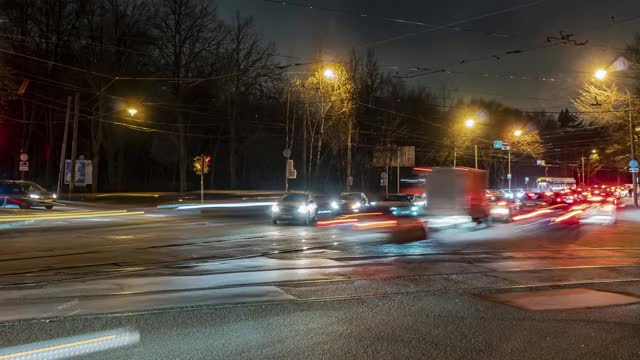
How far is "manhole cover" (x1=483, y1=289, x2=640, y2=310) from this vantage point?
8.40m

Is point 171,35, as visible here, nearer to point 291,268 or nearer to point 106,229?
point 106,229

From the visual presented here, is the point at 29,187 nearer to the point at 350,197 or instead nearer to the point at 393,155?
the point at 350,197

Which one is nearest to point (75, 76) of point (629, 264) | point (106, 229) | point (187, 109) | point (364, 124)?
point (187, 109)

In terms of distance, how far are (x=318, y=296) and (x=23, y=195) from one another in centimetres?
2805

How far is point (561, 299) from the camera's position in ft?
29.1

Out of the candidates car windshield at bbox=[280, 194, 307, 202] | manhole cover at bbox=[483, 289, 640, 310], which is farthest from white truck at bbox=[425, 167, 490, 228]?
manhole cover at bbox=[483, 289, 640, 310]

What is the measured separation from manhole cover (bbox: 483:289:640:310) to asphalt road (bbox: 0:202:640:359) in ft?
0.27

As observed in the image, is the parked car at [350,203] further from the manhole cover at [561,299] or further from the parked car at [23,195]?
the manhole cover at [561,299]

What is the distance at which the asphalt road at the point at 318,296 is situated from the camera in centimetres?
628

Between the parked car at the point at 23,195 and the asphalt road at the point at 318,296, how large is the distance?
15.8 meters

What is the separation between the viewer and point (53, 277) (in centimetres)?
1062

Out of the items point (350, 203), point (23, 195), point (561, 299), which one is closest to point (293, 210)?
point (350, 203)

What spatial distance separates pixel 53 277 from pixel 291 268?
4.59m

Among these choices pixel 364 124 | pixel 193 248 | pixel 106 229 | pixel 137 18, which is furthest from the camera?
pixel 364 124
